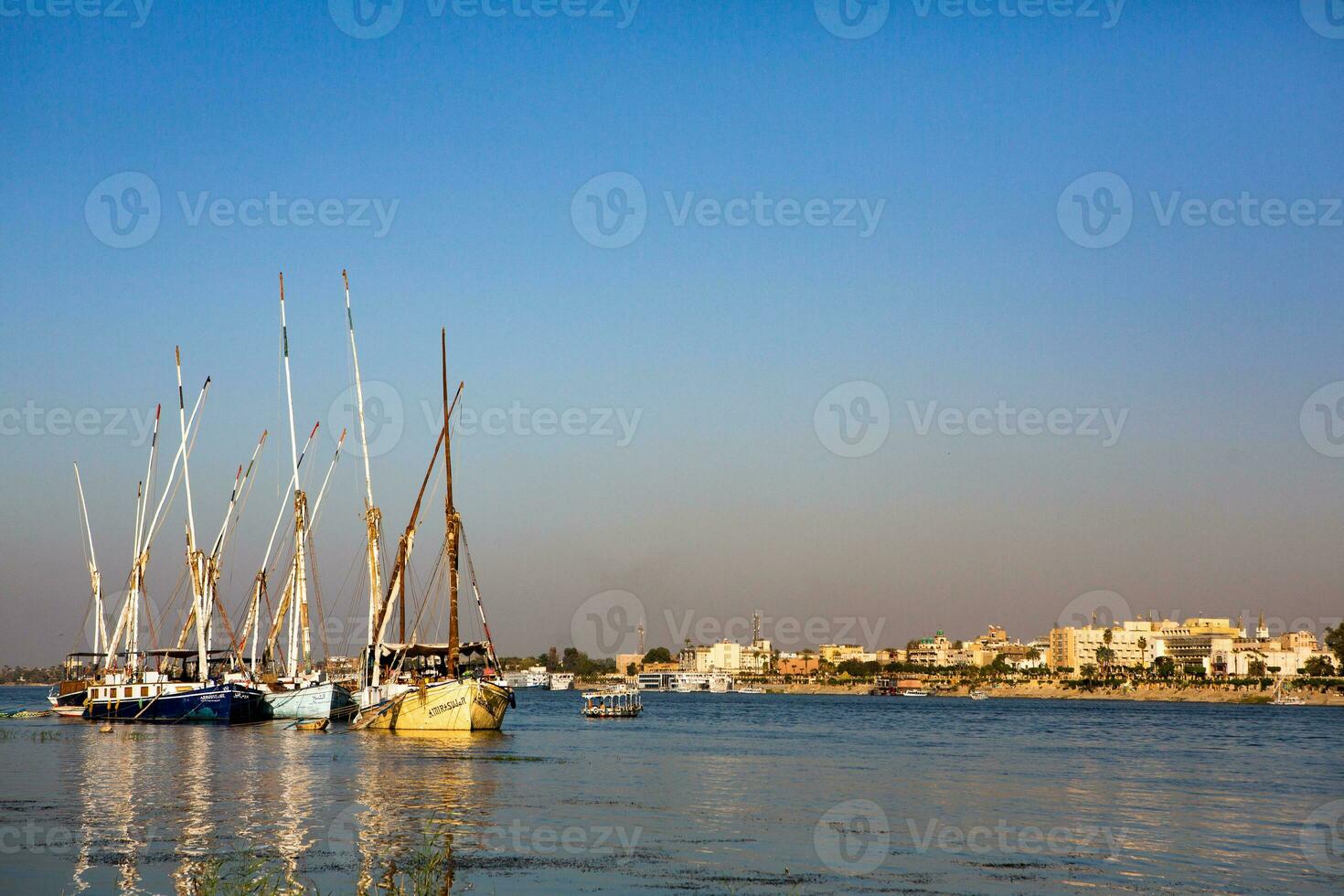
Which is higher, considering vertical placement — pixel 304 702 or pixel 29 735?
pixel 304 702

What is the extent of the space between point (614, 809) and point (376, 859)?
12.6 meters

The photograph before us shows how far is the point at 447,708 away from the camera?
67.4 m

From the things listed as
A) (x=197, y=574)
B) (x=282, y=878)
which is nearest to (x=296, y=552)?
(x=197, y=574)

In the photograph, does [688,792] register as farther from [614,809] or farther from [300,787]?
[300,787]

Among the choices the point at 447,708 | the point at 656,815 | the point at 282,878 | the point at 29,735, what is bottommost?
the point at 29,735

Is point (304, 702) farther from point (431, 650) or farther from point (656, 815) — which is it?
point (656, 815)

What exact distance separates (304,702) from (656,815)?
5156 cm

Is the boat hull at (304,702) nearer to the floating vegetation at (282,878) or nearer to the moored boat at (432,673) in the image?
the moored boat at (432,673)

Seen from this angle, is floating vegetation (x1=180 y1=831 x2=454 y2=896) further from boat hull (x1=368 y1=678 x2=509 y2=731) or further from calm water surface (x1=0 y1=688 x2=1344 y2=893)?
boat hull (x1=368 y1=678 x2=509 y2=731)

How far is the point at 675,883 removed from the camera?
24.8 meters

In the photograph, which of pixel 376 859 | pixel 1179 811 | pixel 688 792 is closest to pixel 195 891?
pixel 376 859

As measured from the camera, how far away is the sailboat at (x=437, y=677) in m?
67.4

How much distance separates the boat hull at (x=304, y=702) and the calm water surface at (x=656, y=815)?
8729 millimetres

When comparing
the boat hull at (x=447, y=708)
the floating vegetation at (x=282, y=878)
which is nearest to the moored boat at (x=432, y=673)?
the boat hull at (x=447, y=708)
